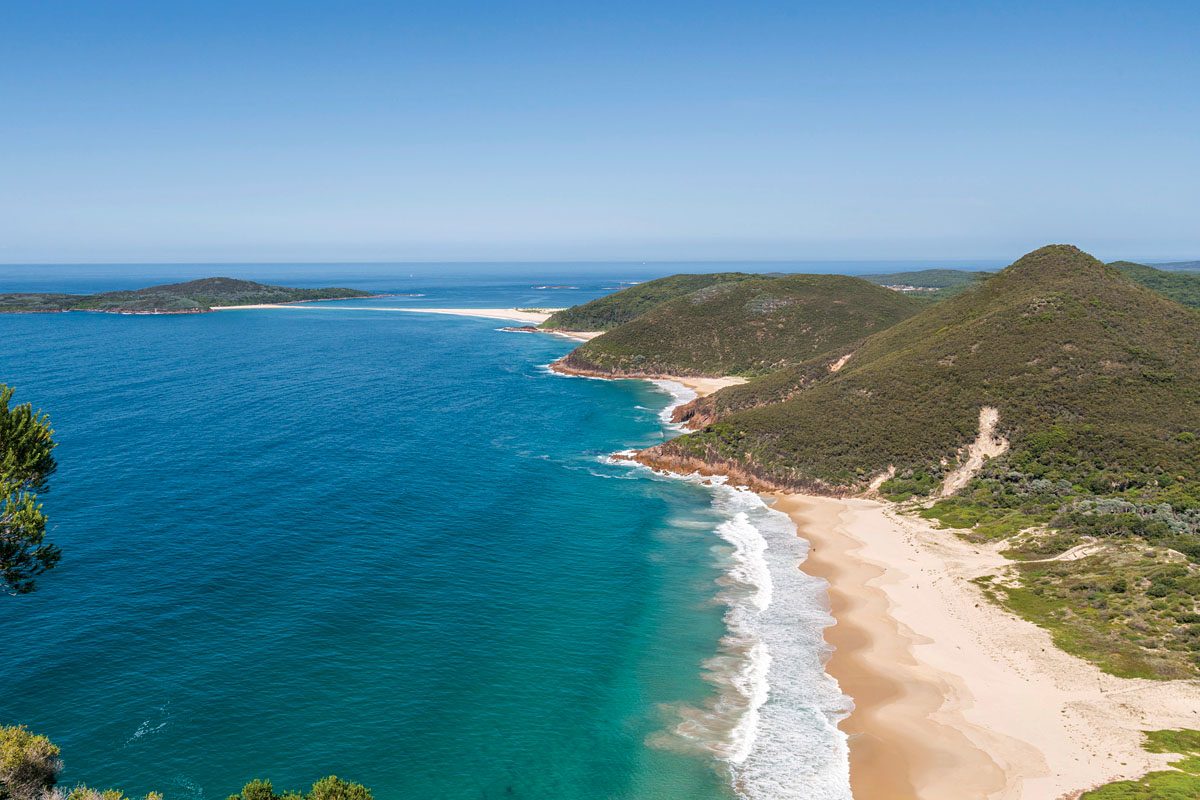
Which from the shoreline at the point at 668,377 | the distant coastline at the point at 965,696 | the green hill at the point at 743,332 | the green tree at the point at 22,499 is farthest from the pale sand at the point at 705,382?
the green tree at the point at 22,499

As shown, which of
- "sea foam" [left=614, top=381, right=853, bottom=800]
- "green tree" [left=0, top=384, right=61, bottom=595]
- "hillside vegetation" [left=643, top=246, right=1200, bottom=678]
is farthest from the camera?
"hillside vegetation" [left=643, top=246, right=1200, bottom=678]

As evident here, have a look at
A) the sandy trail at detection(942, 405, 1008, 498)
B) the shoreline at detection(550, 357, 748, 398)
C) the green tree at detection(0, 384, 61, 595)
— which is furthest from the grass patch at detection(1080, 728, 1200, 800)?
the shoreline at detection(550, 357, 748, 398)

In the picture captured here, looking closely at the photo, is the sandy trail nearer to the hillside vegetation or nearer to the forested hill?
the hillside vegetation

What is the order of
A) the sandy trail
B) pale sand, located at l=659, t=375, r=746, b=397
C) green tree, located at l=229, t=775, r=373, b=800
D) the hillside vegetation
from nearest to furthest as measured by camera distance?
green tree, located at l=229, t=775, r=373, b=800
the hillside vegetation
the sandy trail
pale sand, located at l=659, t=375, r=746, b=397

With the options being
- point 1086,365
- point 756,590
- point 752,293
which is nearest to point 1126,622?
point 756,590

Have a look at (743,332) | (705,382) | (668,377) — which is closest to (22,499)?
(705,382)

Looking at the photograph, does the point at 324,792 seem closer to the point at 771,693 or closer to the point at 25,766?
the point at 25,766
